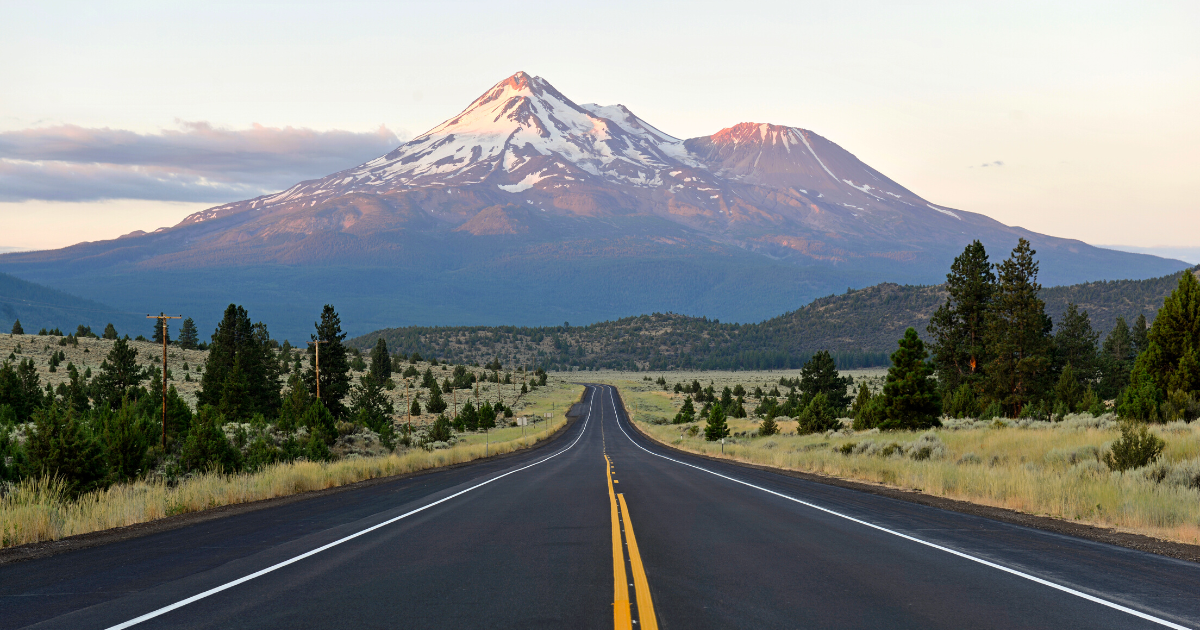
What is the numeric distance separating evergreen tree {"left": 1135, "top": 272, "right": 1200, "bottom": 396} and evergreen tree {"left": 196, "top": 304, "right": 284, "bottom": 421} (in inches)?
2079

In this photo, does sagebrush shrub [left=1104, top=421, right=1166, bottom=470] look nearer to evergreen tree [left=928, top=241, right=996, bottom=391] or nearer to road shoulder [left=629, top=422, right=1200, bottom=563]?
road shoulder [left=629, top=422, right=1200, bottom=563]

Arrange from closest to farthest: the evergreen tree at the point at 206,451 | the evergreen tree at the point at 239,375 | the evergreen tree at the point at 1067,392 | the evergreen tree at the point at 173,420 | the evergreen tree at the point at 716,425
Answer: the evergreen tree at the point at 206,451 → the evergreen tree at the point at 173,420 → the evergreen tree at the point at 1067,392 → the evergreen tree at the point at 239,375 → the evergreen tree at the point at 716,425

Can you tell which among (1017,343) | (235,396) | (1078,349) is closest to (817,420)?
(1017,343)

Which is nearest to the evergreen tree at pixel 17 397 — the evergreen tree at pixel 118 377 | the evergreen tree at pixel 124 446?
the evergreen tree at pixel 118 377

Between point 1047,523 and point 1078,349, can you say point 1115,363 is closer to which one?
point 1078,349

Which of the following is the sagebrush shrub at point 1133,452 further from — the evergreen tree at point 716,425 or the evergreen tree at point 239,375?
the evergreen tree at point 239,375

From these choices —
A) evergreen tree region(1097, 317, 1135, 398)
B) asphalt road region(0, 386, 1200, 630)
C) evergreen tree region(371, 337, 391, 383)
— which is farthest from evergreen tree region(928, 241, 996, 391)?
evergreen tree region(371, 337, 391, 383)

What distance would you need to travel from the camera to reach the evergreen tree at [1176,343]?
30.7m

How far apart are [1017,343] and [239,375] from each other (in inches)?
2124

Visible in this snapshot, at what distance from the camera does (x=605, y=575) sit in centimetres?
852

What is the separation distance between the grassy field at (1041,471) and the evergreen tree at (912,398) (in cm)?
207

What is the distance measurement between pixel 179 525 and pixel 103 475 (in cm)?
1103

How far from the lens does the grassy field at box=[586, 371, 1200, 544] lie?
12.8 meters

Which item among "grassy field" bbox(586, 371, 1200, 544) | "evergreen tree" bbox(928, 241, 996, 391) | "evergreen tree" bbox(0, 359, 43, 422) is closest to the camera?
"grassy field" bbox(586, 371, 1200, 544)
